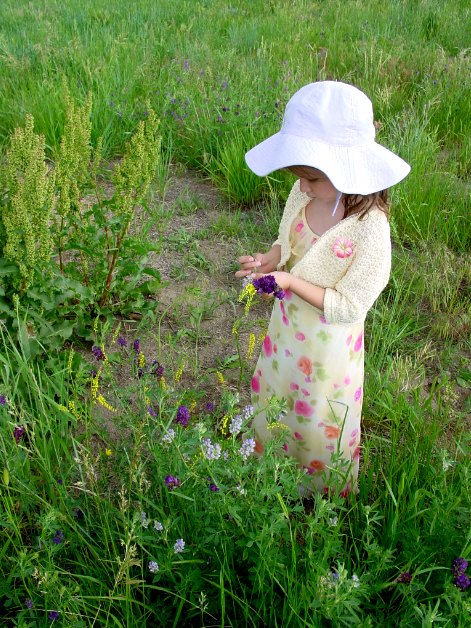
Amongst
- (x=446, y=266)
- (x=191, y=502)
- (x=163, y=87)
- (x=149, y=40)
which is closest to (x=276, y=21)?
(x=149, y=40)

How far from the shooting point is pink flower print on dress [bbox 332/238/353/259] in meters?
1.68

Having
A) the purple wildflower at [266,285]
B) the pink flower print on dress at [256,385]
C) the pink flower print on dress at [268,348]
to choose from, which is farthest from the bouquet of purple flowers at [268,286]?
the pink flower print on dress at [256,385]

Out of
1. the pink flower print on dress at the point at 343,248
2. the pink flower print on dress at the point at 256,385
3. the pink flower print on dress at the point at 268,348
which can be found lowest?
the pink flower print on dress at the point at 256,385

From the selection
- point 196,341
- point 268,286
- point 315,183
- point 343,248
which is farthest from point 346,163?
point 196,341

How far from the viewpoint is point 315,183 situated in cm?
166

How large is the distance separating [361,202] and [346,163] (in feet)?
0.45

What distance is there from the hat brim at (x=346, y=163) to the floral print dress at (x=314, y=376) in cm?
18

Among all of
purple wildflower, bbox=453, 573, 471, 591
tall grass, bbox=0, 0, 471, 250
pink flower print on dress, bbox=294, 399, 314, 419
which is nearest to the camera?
purple wildflower, bbox=453, 573, 471, 591

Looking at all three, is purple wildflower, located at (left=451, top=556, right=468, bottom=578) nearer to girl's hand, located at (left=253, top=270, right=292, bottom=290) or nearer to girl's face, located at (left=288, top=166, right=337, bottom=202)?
girl's hand, located at (left=253, top=270, right=292, bottom=290)

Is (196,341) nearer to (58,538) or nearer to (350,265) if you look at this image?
(350,265)

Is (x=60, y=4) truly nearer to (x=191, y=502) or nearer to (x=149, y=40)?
(x=149, y=40)

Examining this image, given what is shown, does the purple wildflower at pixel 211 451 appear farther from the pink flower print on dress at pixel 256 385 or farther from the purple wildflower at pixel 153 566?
the pink flower print on dress at pixel 256 385

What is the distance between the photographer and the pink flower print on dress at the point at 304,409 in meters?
1.90

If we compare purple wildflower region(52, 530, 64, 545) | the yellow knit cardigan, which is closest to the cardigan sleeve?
the yellow knit cardigan
